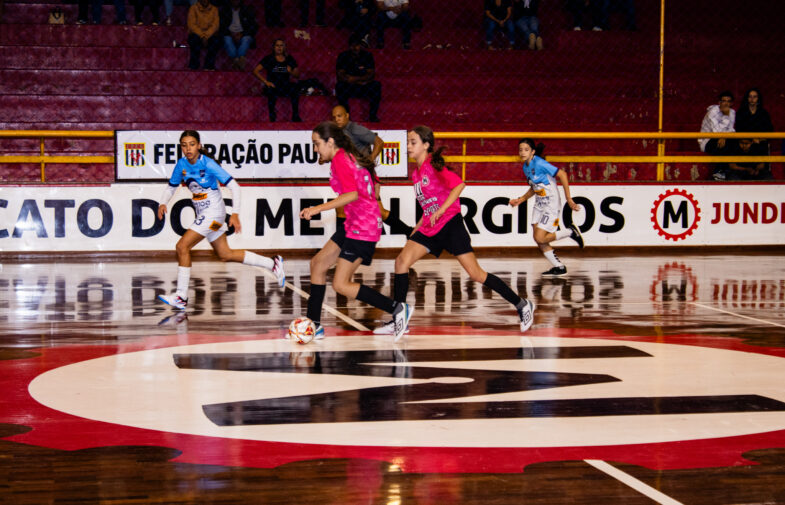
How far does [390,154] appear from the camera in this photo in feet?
61.8

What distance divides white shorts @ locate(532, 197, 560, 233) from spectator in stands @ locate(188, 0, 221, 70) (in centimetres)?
879

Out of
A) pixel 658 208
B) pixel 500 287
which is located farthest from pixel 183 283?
pixel 658 208

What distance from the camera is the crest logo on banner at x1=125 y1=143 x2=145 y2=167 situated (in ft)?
59.7

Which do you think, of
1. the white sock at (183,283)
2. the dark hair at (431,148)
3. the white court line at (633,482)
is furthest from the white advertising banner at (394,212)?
the white court line at (633,482)

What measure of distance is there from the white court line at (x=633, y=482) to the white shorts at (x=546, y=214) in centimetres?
1023

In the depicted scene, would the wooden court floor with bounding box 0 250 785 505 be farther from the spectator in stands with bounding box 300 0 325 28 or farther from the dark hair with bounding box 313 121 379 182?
the spectator in stands with bounding box 300 0 325 28

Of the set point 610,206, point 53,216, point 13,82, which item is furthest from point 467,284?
point 13,82

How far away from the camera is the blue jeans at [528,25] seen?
23.3 m

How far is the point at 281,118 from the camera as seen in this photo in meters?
21.4

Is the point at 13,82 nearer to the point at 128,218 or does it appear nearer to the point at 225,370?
the point at 128,218

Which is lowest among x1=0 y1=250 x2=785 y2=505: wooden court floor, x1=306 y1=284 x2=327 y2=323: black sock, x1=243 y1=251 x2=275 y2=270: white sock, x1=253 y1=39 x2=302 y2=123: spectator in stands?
x1=0 y1=250 x2=785 y2=505: wooden court floor

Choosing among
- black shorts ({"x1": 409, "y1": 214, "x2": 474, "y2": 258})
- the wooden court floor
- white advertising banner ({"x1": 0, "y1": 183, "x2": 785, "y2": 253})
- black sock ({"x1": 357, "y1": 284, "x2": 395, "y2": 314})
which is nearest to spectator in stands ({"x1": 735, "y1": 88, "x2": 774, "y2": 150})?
white advertising banner ({"x1": 0, "y1": 183, "x2": 785, "y2": 253})

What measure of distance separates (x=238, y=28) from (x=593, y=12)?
8022 millimetres

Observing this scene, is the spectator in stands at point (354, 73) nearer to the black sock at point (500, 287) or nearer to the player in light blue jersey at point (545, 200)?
the player in light blue jersey at point (545, 200)
